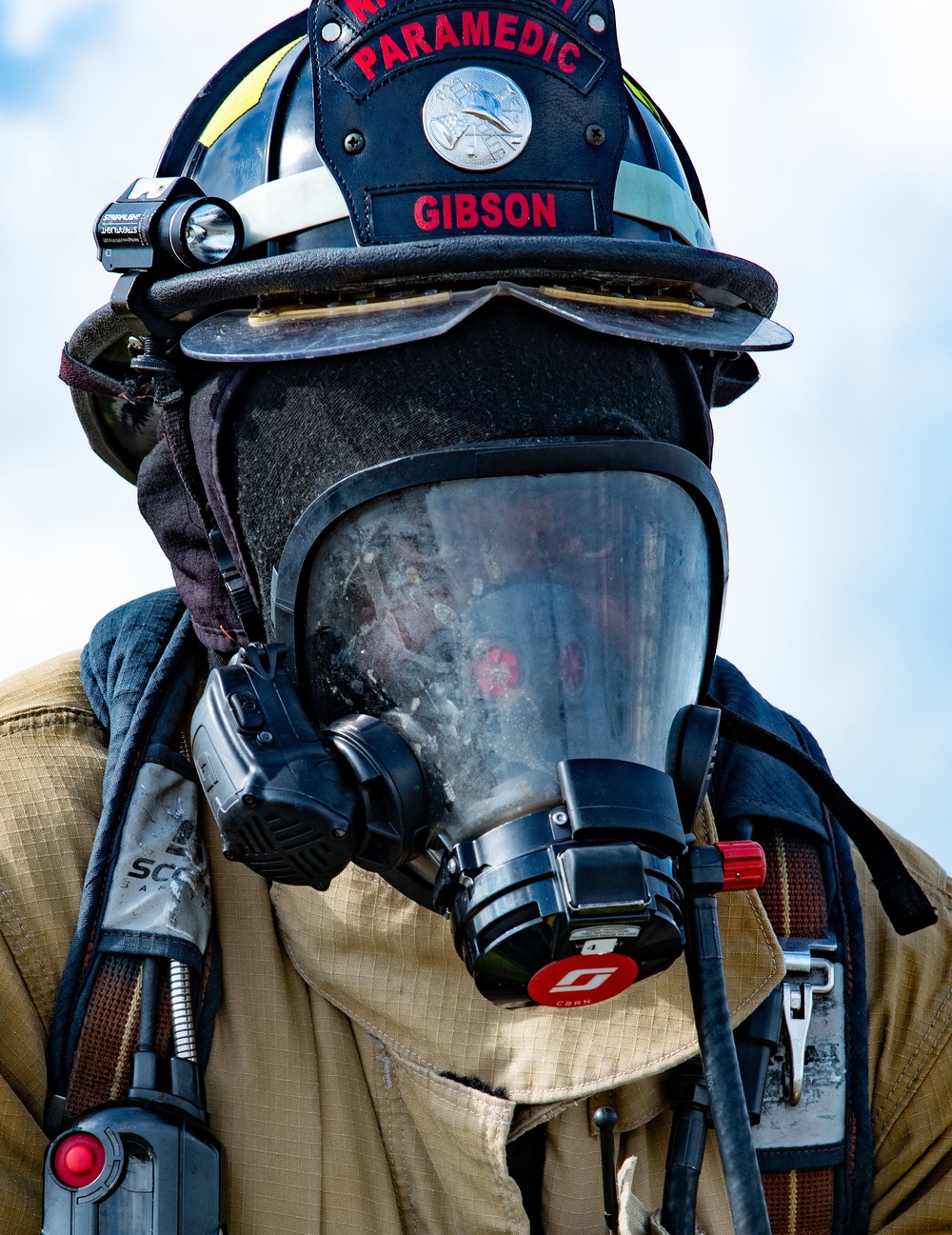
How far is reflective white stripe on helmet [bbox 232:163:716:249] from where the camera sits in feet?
6.56

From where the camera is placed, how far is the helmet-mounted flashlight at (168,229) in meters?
2.03

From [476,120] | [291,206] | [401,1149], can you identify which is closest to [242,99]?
[291,206]

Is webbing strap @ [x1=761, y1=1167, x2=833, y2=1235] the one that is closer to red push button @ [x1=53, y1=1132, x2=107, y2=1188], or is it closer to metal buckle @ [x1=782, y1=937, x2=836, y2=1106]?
metal buckle @ [x1=782, y1=937, x2=836, y2=1106]

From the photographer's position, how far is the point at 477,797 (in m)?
1.81

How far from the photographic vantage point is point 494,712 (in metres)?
1.83

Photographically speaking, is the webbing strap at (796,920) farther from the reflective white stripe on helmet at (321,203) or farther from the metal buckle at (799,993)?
the reflective white stripe on helmet at (321,203)

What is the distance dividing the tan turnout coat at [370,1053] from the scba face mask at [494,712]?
0.26 m

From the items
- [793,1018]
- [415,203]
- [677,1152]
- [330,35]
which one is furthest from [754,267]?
[677,1152]

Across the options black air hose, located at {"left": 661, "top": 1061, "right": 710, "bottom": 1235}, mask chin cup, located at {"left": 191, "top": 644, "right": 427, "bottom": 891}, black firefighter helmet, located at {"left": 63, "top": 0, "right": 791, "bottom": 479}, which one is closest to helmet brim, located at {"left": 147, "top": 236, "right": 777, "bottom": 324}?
black firefighter helmet, located at {"left": 63, "top": 0, "right": 791, "bottom": 479}

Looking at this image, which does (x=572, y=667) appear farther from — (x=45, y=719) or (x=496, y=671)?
(x=45, y=719)

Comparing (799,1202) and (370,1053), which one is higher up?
(370,1053)

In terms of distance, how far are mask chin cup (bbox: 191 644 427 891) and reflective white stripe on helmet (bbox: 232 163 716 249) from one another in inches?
23.1

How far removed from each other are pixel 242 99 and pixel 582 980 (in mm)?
1238

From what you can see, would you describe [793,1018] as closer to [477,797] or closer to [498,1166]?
[498,1166]
